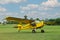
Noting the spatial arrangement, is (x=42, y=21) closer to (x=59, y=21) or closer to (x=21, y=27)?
(x=21, y=27)

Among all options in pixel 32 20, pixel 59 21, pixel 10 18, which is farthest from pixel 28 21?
pixel 59 21

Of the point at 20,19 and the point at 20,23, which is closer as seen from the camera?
the point at 20,19

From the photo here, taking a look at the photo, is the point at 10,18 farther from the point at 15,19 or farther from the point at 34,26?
the point at 34,26

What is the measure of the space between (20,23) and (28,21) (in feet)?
5.39

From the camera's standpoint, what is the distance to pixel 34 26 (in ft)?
97.8

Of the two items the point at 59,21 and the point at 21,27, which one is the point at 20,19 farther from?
the point at 59,21

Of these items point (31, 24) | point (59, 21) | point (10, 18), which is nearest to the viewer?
point (10, 18)

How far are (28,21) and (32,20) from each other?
578 millimetres

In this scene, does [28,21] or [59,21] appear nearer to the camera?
[28,21]

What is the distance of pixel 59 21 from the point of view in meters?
99.0

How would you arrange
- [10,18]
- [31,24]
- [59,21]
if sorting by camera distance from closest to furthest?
[10,18] → [31,24] → [59,21]

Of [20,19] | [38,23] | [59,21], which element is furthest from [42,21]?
[59,21]

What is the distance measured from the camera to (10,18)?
28.0 m

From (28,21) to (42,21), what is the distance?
193 cm
